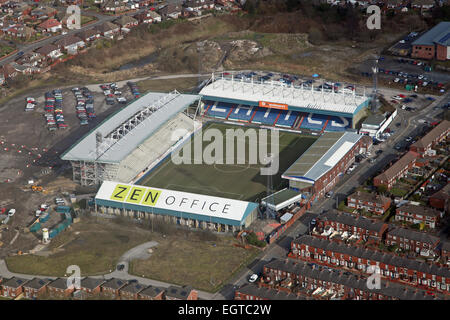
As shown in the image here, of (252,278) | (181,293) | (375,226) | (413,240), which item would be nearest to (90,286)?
(181,293)

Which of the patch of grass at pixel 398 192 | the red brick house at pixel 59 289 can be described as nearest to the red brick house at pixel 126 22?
the patch of grass at pixel 398 192

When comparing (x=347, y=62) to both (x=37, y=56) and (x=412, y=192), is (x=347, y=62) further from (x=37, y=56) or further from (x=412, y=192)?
(x=37, y=56)

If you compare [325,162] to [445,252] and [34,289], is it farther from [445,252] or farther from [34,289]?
[34,289]

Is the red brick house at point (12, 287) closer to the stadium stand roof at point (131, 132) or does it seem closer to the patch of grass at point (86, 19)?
the stadium stand roof at point (131, 132)

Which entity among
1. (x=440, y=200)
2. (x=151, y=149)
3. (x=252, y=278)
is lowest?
(x=252, y=278)

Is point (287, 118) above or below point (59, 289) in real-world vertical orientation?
above

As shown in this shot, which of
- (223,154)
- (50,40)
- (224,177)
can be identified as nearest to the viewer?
(224,177)

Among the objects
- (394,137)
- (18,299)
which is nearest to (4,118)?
(18,299)
